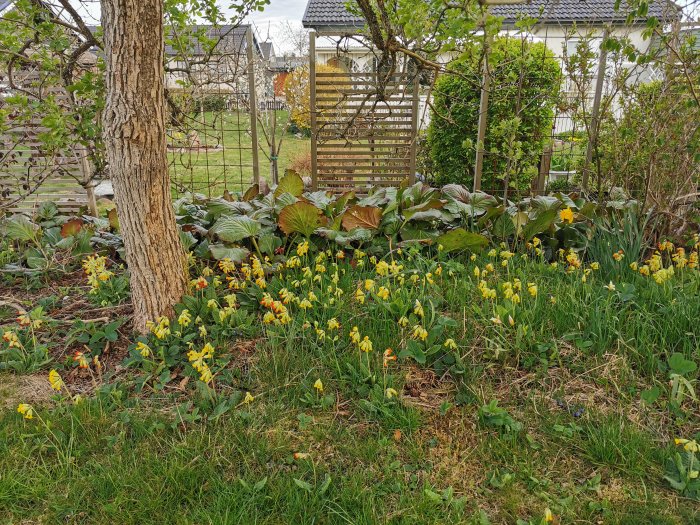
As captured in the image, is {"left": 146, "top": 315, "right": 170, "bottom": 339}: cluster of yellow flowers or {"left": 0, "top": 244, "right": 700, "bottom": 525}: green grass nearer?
{"left": 0, "top": 244, "right": 700, "bottom": 525}: green grass

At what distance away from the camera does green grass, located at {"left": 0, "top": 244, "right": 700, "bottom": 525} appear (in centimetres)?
168

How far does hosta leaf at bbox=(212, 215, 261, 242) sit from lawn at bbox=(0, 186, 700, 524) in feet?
0.45

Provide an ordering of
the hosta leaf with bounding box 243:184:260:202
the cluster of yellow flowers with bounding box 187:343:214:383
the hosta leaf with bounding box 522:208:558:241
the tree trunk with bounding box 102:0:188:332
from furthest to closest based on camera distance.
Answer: the hosta leaf with bounding box 243:184:260:202 < the hosta leaf with bounding box 522:208:558:241 < the tree trunk with bounding box 102:0:188:332 < the cluster of yellow flowers with bounding box 187:343:214:383

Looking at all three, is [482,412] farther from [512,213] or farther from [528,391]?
[512,213]

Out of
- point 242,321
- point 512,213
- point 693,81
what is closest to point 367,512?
point 242,321

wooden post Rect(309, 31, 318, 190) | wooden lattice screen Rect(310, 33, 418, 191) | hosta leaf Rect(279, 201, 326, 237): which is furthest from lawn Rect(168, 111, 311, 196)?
hosta leaf Rect(279, 201, 326, 237)

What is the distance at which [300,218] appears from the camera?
3.11 metres

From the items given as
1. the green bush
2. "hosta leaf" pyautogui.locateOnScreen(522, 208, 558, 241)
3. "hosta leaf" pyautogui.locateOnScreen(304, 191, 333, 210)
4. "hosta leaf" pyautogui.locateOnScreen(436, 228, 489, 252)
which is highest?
the green bush

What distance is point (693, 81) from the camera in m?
3.05

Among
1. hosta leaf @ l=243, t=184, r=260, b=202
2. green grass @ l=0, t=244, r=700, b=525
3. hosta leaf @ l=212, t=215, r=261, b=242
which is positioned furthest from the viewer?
hosta leaf @ l=243, t=184, r=260, b=202

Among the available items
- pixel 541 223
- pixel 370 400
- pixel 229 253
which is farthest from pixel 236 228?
pixel 541 223

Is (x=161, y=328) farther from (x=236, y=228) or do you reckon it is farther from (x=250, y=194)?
(x=250, y=194)

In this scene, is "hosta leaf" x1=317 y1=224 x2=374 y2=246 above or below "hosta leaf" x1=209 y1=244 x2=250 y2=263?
above

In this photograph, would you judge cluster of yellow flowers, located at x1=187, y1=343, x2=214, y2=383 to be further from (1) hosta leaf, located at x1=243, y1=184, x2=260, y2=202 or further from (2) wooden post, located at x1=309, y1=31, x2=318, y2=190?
(2) wooden post, located at x1=309, y1=31, x2=318, y2=190
